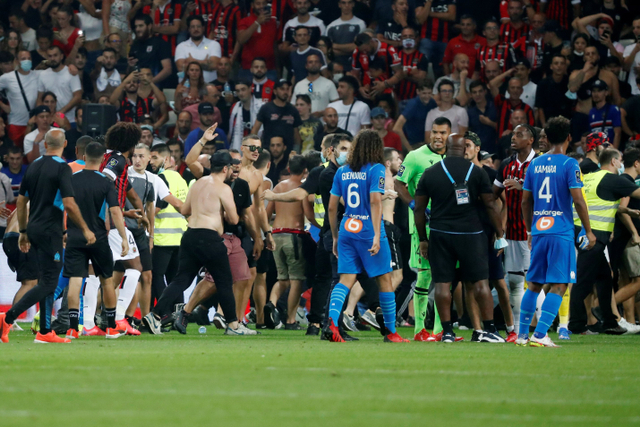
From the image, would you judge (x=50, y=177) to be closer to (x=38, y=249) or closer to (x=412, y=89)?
(x=38, y=249)

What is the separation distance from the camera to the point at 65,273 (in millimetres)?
10586

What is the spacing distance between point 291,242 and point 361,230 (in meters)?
3.62

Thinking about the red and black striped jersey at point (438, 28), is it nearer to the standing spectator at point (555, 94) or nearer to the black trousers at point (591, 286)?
the standing spectator at point (555, 94)

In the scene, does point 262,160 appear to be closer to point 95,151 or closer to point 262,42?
point 95,151

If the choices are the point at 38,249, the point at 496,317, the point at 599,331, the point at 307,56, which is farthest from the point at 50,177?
the point at 307,56

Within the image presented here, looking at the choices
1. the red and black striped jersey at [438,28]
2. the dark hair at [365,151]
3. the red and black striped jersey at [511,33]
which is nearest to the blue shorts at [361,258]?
the dark hair at [365,151]

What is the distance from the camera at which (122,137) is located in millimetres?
11445

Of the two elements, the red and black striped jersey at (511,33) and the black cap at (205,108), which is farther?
the red and black striped jersey at (511,33)

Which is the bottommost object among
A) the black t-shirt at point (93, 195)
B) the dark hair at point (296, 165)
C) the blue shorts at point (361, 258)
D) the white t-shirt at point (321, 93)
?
the blue shorts at point (361, 258)

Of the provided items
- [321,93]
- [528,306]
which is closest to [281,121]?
[321,93]

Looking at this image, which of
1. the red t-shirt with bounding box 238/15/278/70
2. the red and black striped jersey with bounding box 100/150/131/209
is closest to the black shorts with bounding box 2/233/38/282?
the red and black striped jersey with bounding box 100/150/131/209

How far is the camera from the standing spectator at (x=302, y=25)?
63.4ft

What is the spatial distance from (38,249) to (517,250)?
565 centimetres

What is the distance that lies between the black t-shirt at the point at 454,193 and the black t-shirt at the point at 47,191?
3.90 metres
